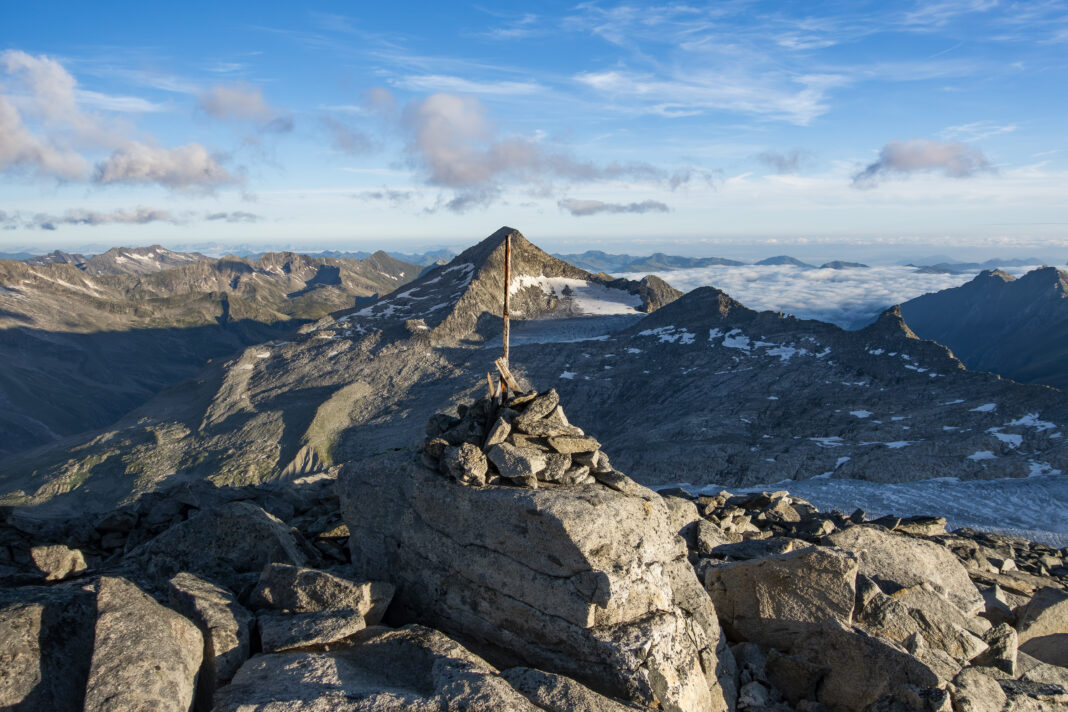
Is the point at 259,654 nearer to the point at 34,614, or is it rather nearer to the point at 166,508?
the point at 34,614

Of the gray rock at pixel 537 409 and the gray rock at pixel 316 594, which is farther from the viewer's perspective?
the gray rock at pixel 537 409

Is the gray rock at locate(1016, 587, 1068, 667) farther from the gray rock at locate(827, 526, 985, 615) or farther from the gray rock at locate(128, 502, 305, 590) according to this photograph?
the gray rock at locate(128, 502, 305, 590)

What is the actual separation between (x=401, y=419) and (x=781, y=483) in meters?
81.5

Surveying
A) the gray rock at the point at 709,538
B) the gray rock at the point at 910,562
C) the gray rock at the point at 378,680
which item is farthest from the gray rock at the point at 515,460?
the gray rock at the point at 910,562

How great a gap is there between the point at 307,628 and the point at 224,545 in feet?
24.9

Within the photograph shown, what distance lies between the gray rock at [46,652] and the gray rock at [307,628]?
3.01m

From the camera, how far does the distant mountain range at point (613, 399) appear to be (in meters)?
80.8

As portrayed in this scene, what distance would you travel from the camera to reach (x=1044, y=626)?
17219 mm

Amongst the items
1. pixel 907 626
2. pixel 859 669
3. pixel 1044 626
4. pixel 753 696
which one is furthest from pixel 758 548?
pixel 1044 626

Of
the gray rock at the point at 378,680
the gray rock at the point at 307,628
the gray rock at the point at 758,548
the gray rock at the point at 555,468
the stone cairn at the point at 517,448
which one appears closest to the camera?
the gray rock at the point at 378,680

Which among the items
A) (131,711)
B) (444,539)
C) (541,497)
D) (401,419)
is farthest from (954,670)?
(401,419)

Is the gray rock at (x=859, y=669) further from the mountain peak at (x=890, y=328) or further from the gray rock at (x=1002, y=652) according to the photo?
the mountain peak at (x=890, y=328)

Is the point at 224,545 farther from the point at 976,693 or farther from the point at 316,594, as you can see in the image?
Answer: the point at 976,693

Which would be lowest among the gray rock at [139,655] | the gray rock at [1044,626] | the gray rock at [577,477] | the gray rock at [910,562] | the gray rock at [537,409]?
the gray rock at [1044,626]
